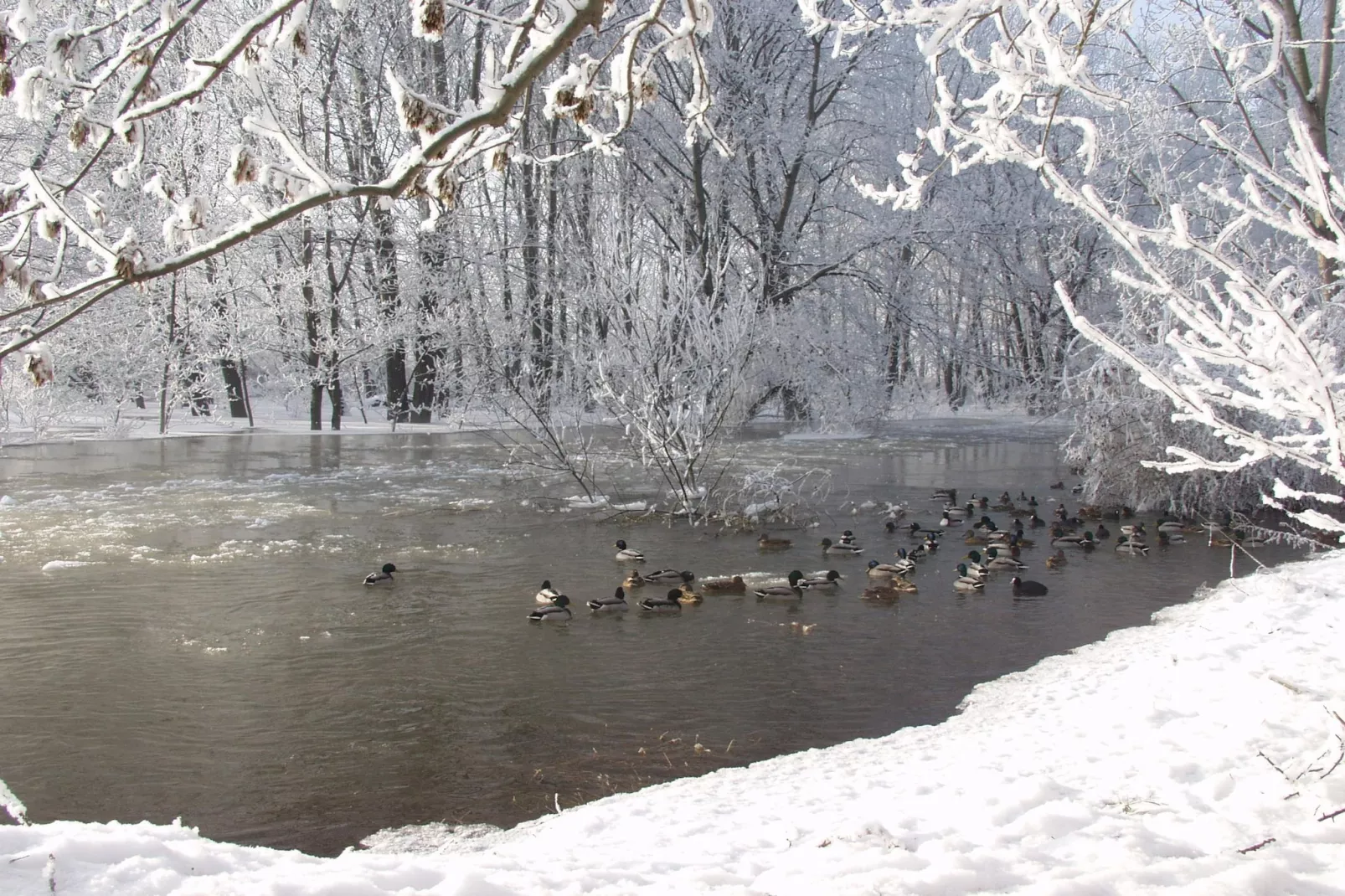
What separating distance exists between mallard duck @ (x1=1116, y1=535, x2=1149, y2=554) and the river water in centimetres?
19

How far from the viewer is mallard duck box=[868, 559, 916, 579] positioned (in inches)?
432

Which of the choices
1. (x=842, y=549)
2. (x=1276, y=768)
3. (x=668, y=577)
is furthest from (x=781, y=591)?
(x=1276, y=768)

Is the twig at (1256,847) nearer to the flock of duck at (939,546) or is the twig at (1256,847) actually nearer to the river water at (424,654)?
the river water at (424,654)

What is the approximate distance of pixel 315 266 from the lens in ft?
94.2

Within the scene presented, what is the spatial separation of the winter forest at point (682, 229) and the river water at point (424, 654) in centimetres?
236

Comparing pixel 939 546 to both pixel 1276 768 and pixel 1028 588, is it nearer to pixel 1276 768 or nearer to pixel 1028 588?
pixel 1028 588

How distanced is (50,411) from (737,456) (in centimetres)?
1604

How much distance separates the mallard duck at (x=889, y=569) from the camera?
1096 cm

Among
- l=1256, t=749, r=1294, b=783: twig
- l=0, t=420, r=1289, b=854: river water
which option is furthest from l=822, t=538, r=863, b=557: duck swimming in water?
l=1256, t=749, r=1294, b=783: twig

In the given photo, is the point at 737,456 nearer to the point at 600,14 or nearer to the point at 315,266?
the point at 315,266

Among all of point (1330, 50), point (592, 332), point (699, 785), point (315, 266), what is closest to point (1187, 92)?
point (592, 332)

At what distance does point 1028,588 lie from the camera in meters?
10.3

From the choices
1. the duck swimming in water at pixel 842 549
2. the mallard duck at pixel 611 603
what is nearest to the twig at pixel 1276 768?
the mallard duck at pixel 611 603

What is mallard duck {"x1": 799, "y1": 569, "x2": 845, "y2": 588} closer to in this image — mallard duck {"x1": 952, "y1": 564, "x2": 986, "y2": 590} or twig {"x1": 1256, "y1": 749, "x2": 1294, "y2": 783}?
mallard duck {"x1": 952, "y1": 564, "x2": 986, "y2": 590}
